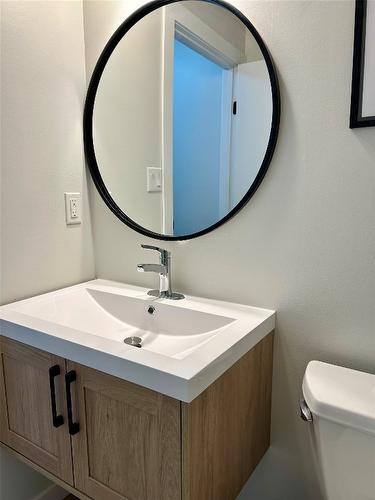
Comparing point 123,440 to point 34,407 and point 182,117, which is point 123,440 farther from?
point 182,117

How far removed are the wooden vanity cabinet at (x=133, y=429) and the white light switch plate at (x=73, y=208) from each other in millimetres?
503

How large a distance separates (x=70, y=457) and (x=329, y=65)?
1256 millimetres

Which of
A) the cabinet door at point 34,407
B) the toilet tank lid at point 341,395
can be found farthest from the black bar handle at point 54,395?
the toilet tank lid at point 341,395

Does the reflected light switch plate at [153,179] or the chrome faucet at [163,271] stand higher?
the reflected light switch plate at [153,179]

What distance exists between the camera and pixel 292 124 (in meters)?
1.00

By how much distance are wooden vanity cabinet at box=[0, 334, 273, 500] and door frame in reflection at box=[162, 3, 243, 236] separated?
549 millimetres

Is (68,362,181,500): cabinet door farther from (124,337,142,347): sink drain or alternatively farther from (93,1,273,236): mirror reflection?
(93,1,273,236): mirror reflection

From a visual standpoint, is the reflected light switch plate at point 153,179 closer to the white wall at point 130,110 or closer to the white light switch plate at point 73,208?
the white wall at point 130,110

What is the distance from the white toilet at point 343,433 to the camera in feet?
2.47

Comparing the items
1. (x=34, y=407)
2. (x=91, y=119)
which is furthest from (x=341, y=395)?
(x=91, y=119)

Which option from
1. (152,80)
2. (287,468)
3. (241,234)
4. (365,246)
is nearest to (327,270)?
(365,246)

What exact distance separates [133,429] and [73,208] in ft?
2.80

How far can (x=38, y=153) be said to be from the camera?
1.23 m

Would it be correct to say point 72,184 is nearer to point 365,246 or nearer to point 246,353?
point 246,353
